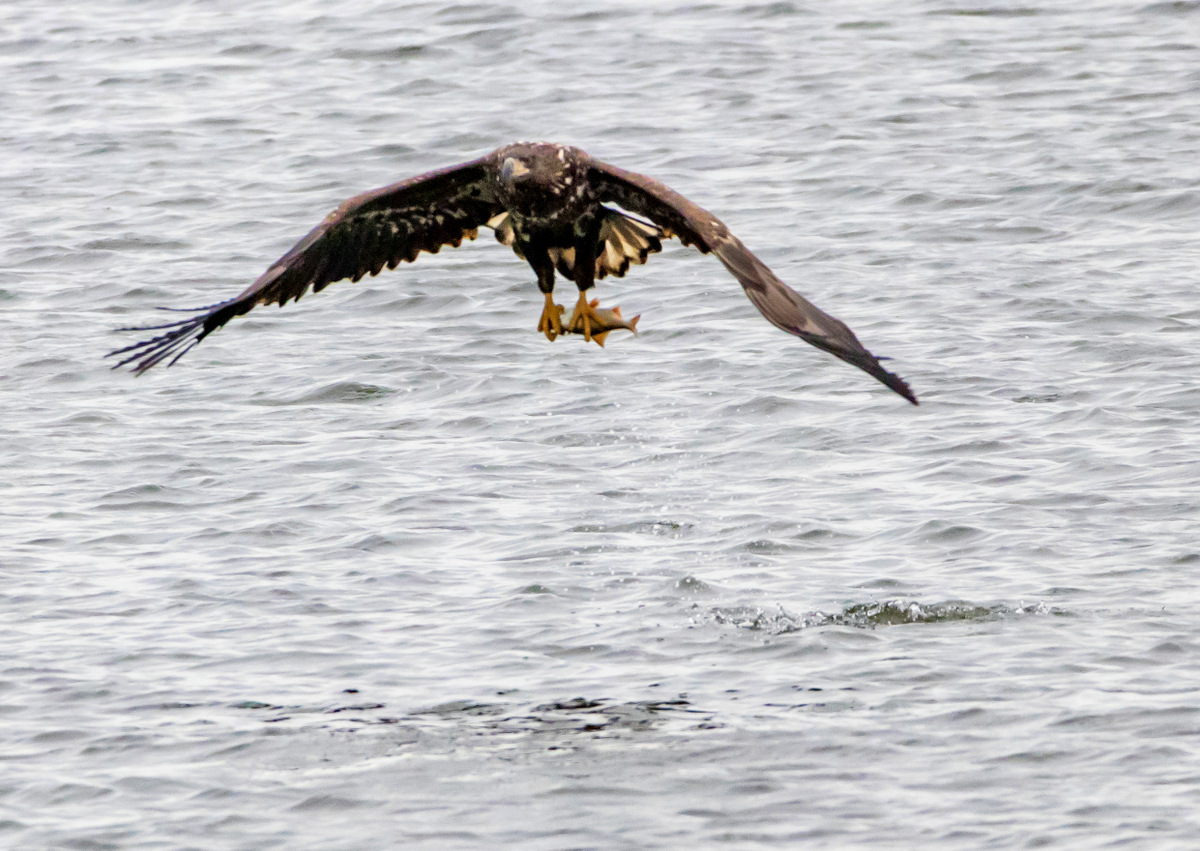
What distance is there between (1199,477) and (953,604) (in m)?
2.20

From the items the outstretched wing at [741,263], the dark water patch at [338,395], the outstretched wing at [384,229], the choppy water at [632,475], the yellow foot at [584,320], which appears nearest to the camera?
the outstretched wing at [741,263]

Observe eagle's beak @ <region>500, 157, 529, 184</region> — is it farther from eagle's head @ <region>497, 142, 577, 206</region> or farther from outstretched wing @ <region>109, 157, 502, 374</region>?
outstretched wing @ <region>109, 157, 502, 374</region>

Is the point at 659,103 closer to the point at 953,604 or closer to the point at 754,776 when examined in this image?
the point at 953,604

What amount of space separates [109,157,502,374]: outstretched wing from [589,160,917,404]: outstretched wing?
2.08 feet

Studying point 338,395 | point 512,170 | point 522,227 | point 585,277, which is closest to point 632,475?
point 338,395

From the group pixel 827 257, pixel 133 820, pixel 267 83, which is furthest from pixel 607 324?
→ pixel 267 83

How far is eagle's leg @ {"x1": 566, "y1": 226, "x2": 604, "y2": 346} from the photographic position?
940cm

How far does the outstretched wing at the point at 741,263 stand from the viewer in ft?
24.1

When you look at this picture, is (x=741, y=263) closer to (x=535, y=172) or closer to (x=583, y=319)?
(x=535, y=172)

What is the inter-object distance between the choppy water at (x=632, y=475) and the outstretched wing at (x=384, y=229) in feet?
5.62

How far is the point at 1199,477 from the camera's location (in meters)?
11.2

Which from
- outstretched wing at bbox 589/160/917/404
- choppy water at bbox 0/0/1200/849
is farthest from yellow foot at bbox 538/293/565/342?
choppy water at bbox 0/0/1200/849

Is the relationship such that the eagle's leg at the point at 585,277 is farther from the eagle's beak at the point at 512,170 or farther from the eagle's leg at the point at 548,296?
Answer: the eagle's beak at the point at 512,170

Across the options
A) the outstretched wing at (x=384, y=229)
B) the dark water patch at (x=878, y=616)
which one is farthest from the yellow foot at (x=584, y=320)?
the dark water patch at (x=878, y=616)
